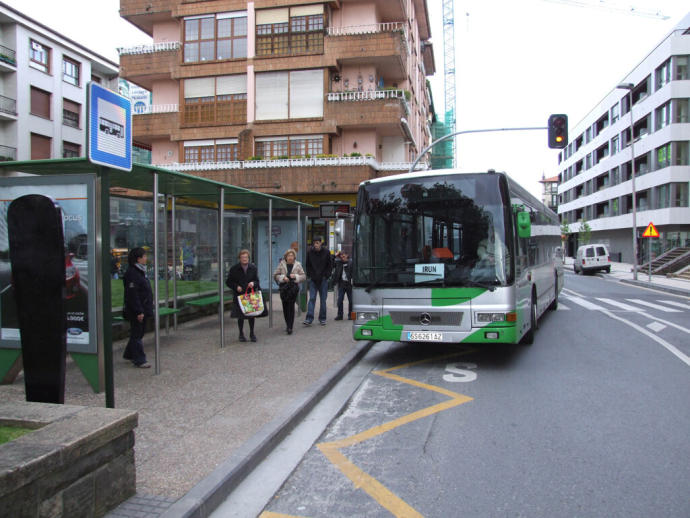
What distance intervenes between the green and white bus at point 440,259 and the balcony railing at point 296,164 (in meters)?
16.6

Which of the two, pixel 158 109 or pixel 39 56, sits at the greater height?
pixel 39 56

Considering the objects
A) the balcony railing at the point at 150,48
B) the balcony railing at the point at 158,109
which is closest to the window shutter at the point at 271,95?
the balcony railing at the point at 158,109

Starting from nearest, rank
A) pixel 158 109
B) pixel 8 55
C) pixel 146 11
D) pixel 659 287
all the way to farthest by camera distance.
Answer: pixel 659 287 < pixel 158 109 < pixel 146 11 < pixel 8 55

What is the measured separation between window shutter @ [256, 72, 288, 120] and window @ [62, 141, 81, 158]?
714 inches

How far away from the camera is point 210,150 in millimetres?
28312

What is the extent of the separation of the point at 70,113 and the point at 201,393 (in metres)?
39.2

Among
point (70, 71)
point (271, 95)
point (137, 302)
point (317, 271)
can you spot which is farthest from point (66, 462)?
point (70, 71)

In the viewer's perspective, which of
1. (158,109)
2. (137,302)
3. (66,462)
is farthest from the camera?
(158,109)

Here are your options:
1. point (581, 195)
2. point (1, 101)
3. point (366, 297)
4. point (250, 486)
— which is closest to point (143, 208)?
point (366, 297)

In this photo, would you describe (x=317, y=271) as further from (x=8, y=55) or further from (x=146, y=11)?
(x=8, y=55)

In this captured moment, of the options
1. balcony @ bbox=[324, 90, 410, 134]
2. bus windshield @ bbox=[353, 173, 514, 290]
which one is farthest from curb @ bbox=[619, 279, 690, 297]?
bus windshield @ bbox=[353, 173, 514, 290]

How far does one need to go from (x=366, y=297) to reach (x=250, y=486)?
4.38 meters

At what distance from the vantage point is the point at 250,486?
3830mm

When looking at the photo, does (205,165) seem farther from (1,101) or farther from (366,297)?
(366,297)
